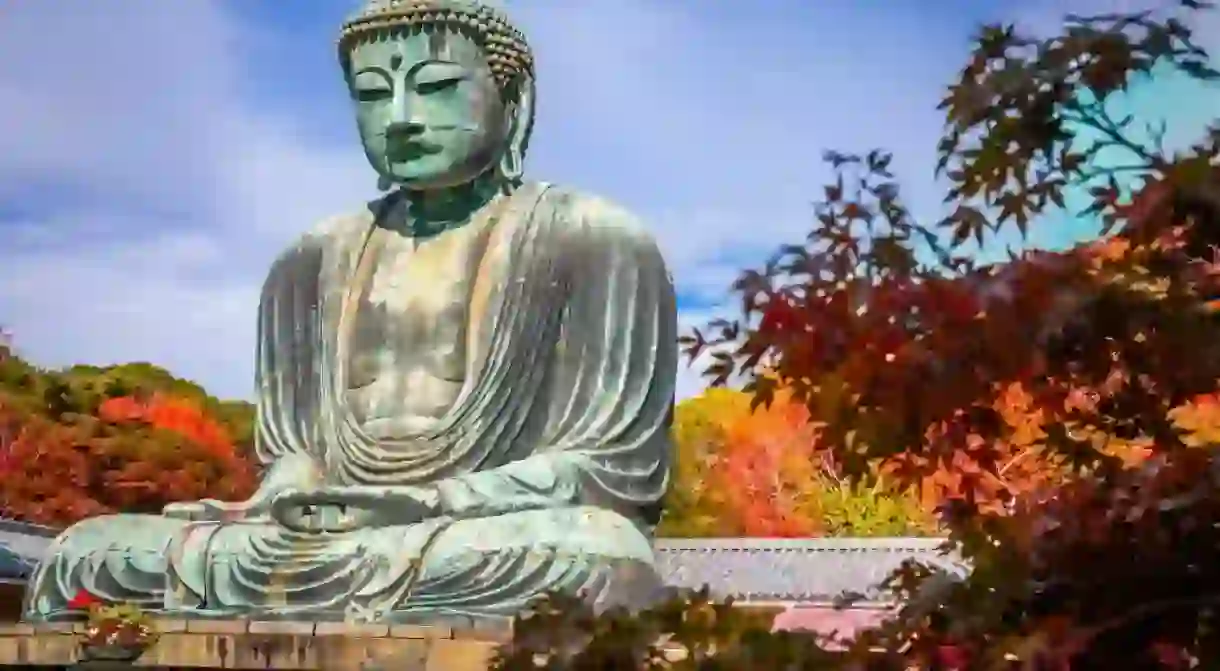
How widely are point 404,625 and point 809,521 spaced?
18.4m

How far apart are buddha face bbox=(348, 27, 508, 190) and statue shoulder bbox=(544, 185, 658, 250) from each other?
47 centimetres

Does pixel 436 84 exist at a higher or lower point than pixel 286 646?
higher

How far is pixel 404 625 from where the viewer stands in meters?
5.75

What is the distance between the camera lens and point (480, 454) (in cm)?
700

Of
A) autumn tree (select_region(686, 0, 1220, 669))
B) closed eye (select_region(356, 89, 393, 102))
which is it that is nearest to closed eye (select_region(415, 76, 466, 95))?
closed eye (select_region(356, 89, 393, 102))

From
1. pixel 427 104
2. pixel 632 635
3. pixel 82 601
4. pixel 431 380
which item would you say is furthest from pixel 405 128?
pixel 632 635

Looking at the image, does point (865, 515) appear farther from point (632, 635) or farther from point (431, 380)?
point (632, 635)

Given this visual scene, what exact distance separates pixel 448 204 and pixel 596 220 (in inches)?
29.8

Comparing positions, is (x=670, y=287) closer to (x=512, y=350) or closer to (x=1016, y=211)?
(x=512, y=350)

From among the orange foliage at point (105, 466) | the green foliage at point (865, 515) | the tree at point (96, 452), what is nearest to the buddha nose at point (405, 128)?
the orange foliage at point (105, 466)

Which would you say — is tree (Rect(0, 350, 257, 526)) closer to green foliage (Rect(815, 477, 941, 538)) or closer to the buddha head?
green foliage (Rect(815, 477, 941, 538))

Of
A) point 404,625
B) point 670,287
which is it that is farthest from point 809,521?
point 404,625

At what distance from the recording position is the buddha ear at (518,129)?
25.4 ft

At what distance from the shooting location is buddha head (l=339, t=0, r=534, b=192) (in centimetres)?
739
